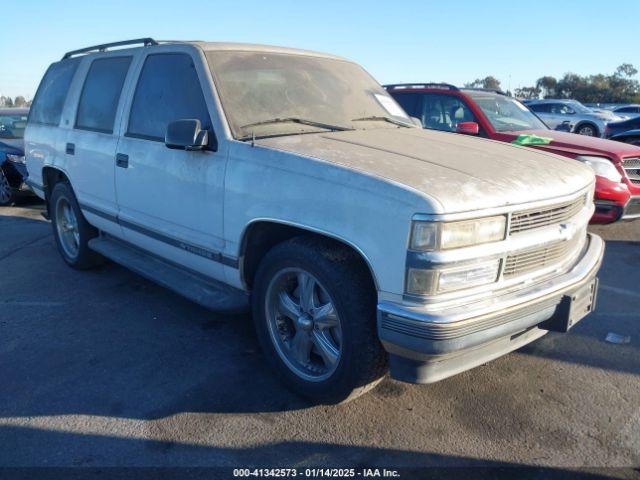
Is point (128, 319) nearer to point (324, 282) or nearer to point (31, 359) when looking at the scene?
point (31, 359)

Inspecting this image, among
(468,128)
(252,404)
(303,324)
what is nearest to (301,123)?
(303,324)

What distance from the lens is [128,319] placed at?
14.4ft

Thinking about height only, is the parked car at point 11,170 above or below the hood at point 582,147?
below

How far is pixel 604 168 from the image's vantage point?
248 inches

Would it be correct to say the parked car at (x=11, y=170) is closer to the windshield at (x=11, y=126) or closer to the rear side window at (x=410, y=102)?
the windshield at (x=11, y=126)

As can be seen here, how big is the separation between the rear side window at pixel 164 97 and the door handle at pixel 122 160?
175 mm

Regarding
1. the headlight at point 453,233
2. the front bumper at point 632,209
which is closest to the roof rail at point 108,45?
the headlight at point 453,233

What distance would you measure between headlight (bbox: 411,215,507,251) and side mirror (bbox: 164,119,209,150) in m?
1.57

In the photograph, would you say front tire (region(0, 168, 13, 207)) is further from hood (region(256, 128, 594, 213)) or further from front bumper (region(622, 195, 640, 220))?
front bumper (region(622, 195, 640, 220))

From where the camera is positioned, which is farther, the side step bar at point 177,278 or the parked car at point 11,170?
the parked car at point 11,170

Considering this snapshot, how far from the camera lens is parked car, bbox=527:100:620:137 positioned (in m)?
19.7

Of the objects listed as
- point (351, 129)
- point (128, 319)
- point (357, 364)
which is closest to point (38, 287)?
point (128, 319)

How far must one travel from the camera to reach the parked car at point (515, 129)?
20.2ft

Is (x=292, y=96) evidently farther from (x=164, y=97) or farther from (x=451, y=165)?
(x=451, y=165)
